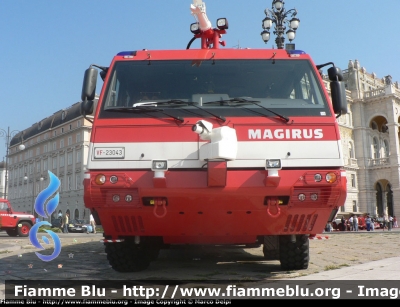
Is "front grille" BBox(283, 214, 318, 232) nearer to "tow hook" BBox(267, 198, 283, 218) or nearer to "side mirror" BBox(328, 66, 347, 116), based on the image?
"tow hook" BBox(267, 198, 283, 218)

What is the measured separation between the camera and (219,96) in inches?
215

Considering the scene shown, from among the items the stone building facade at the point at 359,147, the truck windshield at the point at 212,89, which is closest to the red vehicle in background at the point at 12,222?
the truck windshield at the point at 212,89

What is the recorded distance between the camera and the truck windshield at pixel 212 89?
5242mm

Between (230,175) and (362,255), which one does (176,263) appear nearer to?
(230,175)

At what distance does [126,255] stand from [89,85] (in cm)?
238

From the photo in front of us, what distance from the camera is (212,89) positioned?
559 centimetres

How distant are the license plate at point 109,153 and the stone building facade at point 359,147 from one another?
46.6m

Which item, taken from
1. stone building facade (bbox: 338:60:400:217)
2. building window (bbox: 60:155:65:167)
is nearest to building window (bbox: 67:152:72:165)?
building window (bbox: 60:155:65:167)

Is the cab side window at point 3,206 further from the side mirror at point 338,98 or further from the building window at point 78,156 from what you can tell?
the building window at point 78,156

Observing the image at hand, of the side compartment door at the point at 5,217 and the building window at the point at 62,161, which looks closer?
the side compartment door at the point at 5,217

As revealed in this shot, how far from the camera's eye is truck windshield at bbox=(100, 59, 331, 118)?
17.2 feet

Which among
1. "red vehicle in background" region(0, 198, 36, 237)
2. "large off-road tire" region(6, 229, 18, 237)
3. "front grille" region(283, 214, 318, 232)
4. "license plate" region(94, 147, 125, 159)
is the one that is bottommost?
"large off-road tire" region(6, 229, 18, 237)

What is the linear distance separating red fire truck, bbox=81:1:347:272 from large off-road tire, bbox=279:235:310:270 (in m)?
0.70

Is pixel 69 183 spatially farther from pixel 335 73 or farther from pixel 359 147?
pixel 335 73
